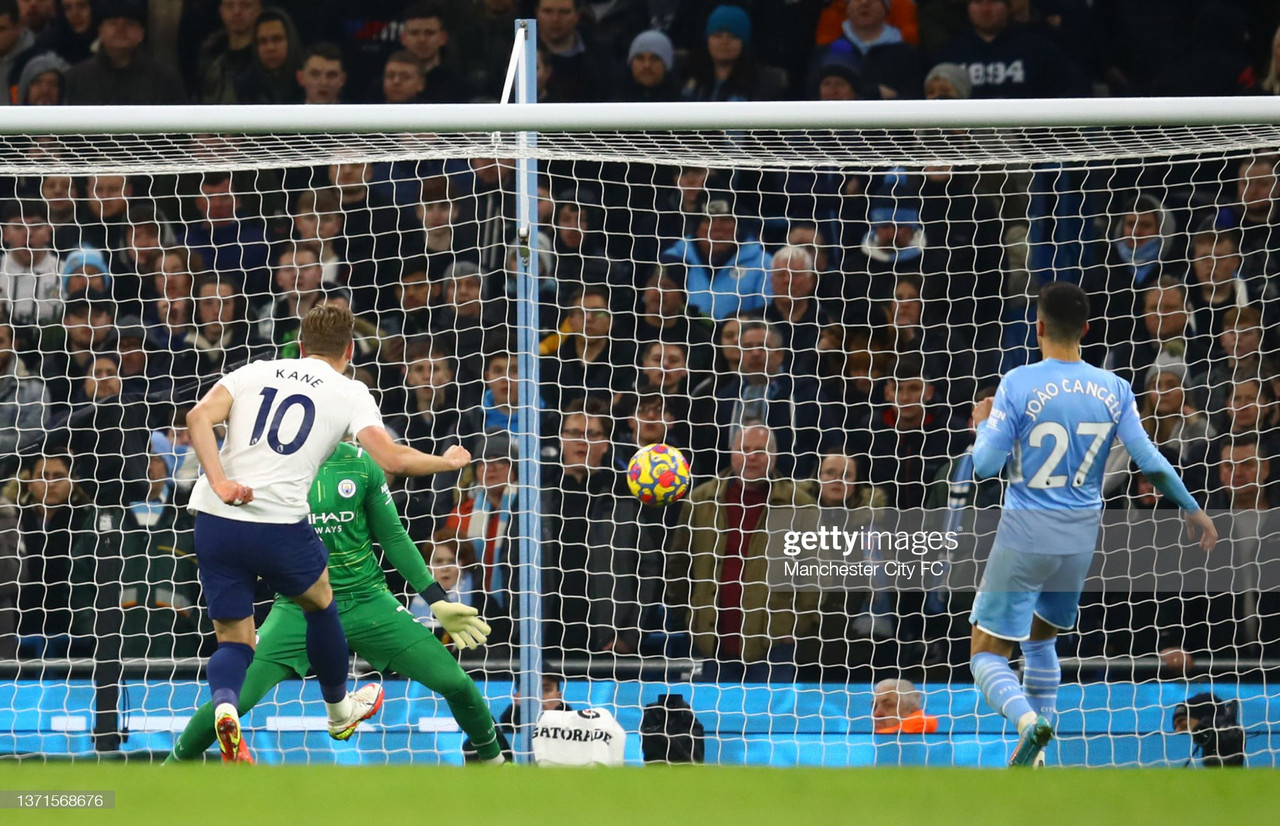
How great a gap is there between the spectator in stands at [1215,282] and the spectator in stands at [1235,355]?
6cm

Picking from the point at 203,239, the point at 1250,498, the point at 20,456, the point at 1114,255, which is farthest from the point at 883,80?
the point at 20,456

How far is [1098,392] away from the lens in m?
4.93

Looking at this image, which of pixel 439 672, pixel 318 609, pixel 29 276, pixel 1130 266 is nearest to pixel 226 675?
pixel 318 609

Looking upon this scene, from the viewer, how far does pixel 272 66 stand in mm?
7840

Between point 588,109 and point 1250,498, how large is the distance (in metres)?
3.59

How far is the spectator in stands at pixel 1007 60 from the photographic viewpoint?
7.62 metres

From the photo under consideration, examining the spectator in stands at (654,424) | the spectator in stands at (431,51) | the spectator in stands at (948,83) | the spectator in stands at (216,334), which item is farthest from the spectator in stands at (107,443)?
the spectator in stands at (948,83)

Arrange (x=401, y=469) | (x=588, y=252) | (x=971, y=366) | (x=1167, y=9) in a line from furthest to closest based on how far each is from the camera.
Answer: (x=1167, y=9), (x=588, y=252), (x=971, y=366), (x=401, y=469)

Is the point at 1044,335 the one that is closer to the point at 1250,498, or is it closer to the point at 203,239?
the point at 1250,498

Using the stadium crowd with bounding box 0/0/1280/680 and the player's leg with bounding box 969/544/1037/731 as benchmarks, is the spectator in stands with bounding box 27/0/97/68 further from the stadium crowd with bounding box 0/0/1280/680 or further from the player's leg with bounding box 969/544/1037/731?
the player's leg with bounding box 969/544/1037/731

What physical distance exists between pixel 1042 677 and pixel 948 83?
11.8 feet

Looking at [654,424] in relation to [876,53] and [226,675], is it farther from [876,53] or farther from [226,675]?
[876,53]

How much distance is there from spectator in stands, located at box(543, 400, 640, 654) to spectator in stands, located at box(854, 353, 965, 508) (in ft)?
3.74

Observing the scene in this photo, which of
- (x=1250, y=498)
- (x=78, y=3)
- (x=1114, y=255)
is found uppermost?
(x=78, y=3)
